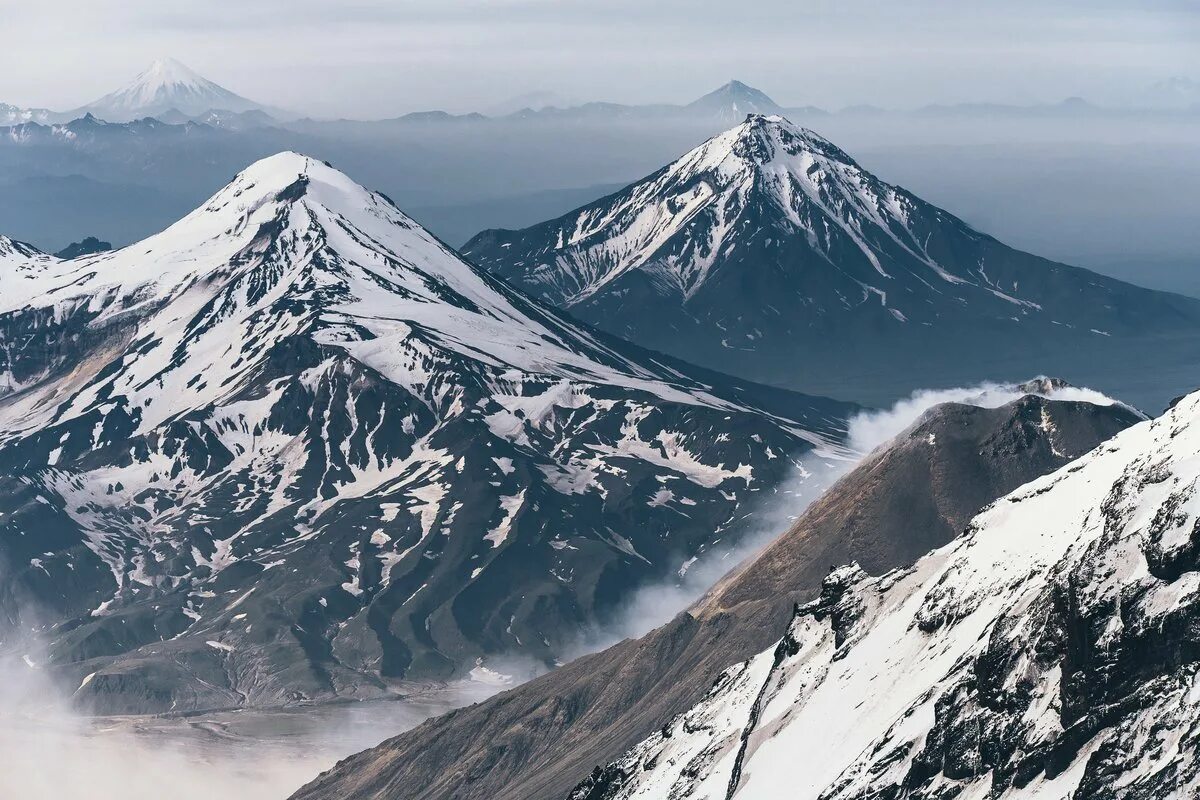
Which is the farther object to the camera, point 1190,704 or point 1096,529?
point 1096,529

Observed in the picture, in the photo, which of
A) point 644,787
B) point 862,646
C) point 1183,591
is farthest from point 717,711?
point 1183,591

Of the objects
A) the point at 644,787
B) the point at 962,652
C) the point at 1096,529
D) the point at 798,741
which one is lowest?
the point at 644,787

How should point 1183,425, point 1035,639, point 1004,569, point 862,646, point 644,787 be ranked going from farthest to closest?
point 644,787 < point 862,646 < point 1004,569 < point 1183,425 < point 1035,639

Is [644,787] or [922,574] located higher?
[922,574]

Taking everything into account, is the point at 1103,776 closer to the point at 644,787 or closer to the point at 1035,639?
the point at 1035,639

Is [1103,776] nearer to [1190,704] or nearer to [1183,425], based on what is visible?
[1190,704]

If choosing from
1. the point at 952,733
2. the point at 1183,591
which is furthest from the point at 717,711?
the point at 1183,591

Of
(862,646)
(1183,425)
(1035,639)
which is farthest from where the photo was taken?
(862,646)
